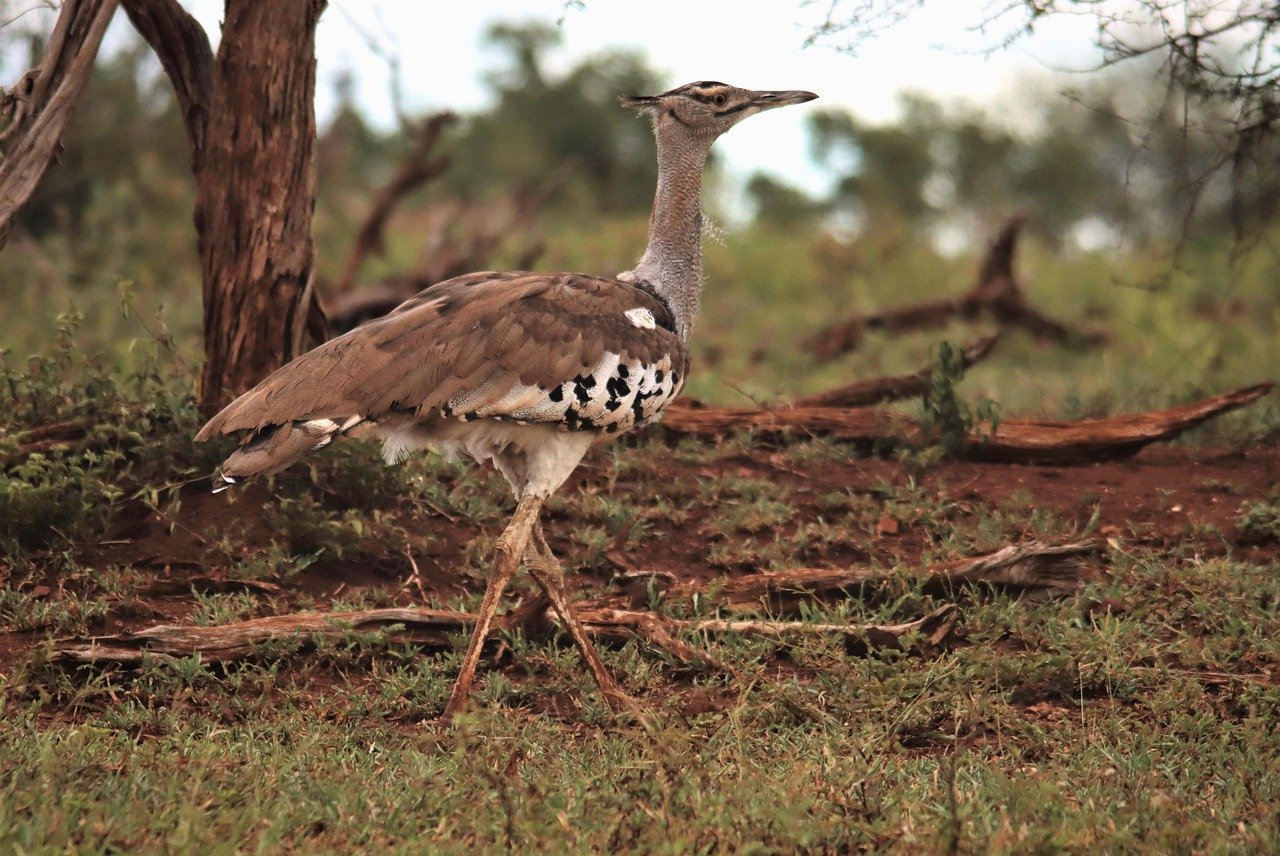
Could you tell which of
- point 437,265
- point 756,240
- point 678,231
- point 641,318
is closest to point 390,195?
point 437,265

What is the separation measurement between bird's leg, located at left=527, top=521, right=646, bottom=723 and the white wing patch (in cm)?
62

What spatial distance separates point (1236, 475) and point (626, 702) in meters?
2.78

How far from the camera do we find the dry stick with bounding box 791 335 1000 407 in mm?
5840

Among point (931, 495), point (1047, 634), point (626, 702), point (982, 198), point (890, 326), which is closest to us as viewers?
point (626, 702)

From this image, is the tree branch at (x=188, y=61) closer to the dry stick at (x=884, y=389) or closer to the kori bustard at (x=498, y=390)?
the kori bustard at (x=498, y=390)

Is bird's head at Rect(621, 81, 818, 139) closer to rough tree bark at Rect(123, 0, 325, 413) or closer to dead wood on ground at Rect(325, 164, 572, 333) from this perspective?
rough tree bark at Rect(123, 0, 325, 413)

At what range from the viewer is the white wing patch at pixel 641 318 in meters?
4.16

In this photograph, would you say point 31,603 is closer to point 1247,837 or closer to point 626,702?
point 626,702

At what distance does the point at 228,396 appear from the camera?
4.86 meters

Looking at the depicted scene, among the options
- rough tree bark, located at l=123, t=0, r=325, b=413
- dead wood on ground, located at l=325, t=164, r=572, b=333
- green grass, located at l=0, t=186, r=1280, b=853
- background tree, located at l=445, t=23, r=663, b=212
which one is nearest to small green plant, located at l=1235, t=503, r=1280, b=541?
green grass, located at l=0, t=186, r=1280, b=853

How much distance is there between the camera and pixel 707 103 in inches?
183

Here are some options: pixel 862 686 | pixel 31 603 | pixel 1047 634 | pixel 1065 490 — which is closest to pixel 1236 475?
pixel 1065 490

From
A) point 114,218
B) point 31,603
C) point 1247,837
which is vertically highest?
point 114,218

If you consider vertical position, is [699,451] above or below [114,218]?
below
